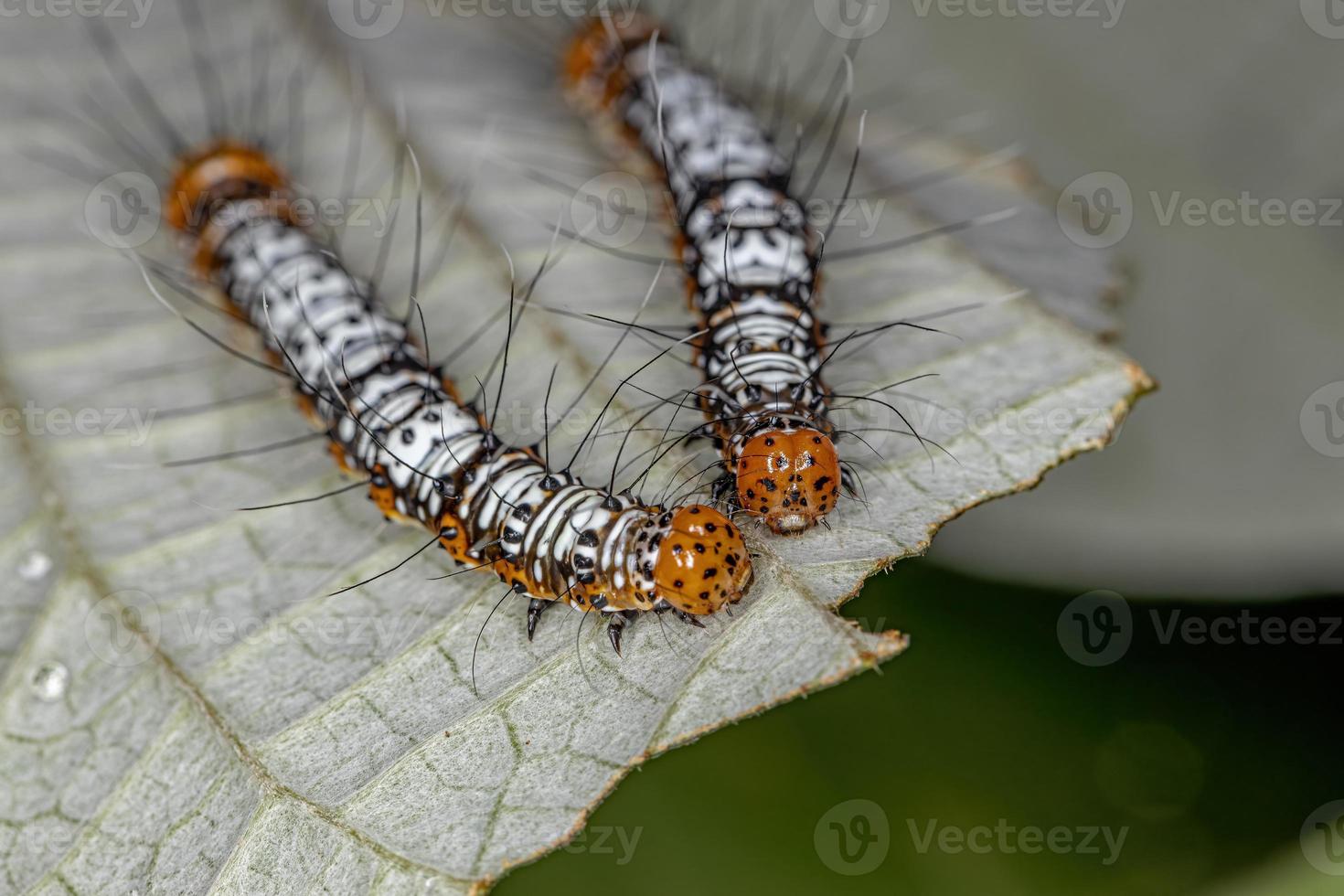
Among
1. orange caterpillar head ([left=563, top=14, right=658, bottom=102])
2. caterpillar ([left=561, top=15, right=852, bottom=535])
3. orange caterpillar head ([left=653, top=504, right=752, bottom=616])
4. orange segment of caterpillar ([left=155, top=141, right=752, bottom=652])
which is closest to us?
orange caterpillar head ([left=653, top=504, right=752, bottom=616])

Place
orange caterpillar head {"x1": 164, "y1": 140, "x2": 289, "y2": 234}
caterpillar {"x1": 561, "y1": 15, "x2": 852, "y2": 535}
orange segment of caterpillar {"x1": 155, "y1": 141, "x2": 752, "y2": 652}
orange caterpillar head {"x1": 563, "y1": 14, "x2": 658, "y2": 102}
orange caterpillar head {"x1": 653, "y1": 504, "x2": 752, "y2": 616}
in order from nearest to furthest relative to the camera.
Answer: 1. orange caterpillar head {"x1": 653, "y1": 504, "x2": 752, "y2": 616}
2. orange segment of caterpillar {"x1": 155, "y1": 141, "x2": 752, "y2": 652}
3. caterpillar {"x1": 561, "y1": 15, "x2": 852, "y2": 535}
4. orange caterpillar head {"x1": 164, "y1": 140, "x2": 289, "y2": 234}
5. orange caterpillar head {"x1": 563, "y1": 14, "x2": 658, "y2": 102}

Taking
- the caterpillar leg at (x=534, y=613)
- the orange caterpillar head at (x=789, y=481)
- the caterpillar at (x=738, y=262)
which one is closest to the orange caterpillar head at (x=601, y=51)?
the caterpillar at (x=738, y=262)

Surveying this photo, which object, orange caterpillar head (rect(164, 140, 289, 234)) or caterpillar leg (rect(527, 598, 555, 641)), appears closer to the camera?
caterpillar leg (rect(527, 598, 555, 641))

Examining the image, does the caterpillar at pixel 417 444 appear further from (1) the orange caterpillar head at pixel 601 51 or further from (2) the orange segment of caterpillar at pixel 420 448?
(1) the orange caterpillar head at pixel 601 51

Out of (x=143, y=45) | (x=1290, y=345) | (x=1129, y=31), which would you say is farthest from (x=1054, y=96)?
(x=143, y=45)

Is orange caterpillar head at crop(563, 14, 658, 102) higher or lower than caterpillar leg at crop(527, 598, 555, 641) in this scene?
higher

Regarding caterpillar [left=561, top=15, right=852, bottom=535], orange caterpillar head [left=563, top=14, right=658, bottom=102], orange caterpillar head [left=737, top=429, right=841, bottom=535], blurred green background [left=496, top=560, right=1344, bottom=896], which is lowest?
blurred green background [left=496, top=560, right=1344, bottom=896]

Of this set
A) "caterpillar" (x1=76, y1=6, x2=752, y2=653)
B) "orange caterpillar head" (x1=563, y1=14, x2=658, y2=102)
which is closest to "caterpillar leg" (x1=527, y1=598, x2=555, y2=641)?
"caterpillar" (x1=76, y1=6, x2=752, y2=653)

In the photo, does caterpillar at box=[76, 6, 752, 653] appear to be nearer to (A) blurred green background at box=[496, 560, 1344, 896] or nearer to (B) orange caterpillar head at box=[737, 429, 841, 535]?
(B) orange caterpillar head at box=[737, 429, 841, 535]

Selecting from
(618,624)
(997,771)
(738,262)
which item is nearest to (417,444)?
(618,624)
